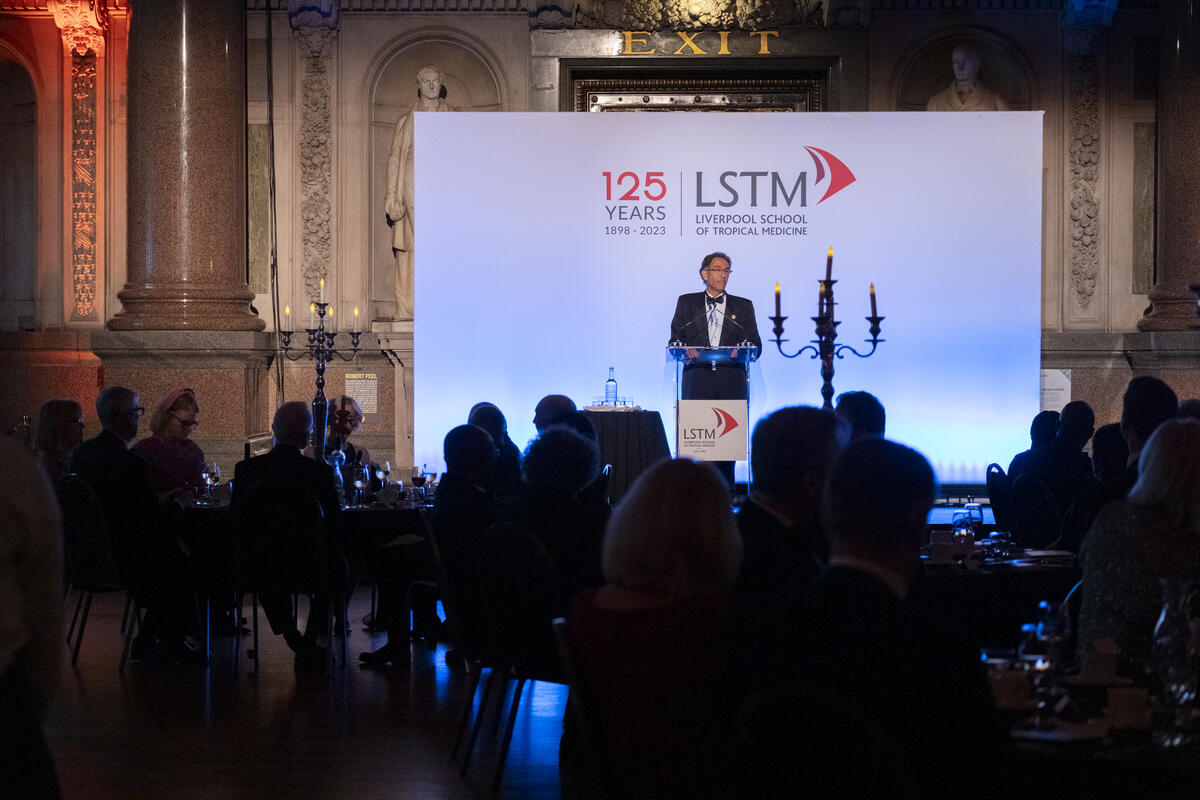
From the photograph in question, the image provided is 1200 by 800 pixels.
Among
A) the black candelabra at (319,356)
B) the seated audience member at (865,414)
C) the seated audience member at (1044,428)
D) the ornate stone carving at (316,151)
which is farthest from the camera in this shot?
the ornate stone carving at (316,151)

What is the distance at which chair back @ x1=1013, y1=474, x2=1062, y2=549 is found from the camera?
18.5 ft

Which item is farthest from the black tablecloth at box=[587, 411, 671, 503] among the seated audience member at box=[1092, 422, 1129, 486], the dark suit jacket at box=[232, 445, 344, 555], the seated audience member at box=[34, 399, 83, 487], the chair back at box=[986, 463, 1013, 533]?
the seated audience member at box=[1092, 422, 1129, 486]

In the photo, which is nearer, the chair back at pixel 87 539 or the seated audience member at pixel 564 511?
the seated audience member at pixel 564 511

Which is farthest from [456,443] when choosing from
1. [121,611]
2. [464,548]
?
[121,611]

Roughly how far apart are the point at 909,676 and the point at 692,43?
Answer: 959cm

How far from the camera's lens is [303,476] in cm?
566

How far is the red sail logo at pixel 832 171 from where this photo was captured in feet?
33.9

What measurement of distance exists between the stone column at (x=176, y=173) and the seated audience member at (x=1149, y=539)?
289 inches

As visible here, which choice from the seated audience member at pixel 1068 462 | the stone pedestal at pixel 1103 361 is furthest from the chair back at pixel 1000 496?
the stone pedestal at pixel 1103 361

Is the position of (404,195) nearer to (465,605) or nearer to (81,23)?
(81,23)

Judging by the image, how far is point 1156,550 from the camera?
3.19 meters

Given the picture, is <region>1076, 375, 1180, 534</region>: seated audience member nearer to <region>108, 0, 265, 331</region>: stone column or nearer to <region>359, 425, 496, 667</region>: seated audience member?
<region>359, 425, 496, 667</region>: seated audience member

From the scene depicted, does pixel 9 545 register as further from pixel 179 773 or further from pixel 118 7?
pixel 118 7

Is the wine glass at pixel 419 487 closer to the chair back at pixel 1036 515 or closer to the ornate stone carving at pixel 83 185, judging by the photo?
the chair back at pixel 1036 515
